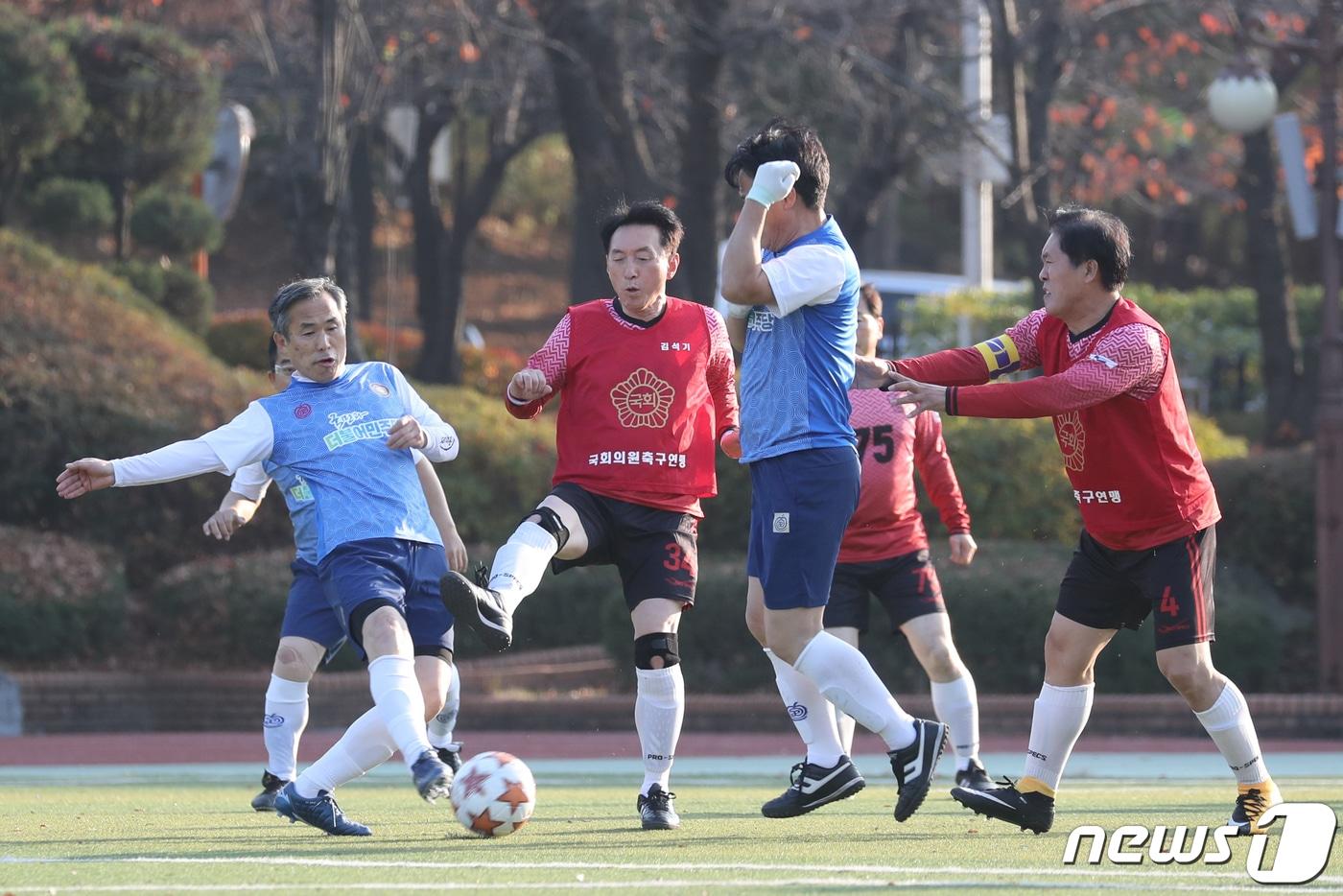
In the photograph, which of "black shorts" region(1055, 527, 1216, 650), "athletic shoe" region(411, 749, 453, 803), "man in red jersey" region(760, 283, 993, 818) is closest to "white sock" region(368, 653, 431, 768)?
"athletic shoe" region(411, 749, 453, 803)

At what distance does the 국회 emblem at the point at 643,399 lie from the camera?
695 centimetres

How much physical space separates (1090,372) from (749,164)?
4.21 ft

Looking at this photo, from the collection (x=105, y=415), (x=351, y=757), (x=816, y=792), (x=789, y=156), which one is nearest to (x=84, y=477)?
(x=351, y=757)

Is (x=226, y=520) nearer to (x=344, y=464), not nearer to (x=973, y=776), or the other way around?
(x=344, y=464)

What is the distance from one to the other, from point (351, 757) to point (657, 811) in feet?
3.60

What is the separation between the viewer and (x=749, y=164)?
254 inches

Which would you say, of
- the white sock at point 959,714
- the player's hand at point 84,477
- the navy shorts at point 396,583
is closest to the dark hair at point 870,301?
the white sock at point 959,714

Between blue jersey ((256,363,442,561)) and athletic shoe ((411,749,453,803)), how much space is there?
91cm

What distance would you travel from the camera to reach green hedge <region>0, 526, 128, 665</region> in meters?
13.9

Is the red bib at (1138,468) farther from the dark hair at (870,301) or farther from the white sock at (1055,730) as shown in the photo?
the dark hair at (870,301)

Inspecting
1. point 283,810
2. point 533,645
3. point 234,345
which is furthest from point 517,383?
point 234,345

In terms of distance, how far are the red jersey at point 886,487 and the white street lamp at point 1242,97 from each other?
804cm

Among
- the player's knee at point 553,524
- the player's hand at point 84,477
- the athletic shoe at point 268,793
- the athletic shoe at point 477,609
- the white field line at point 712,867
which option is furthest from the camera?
the athletic shoe at point 268,793

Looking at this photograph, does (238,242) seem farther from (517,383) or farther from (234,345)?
(517,383)
